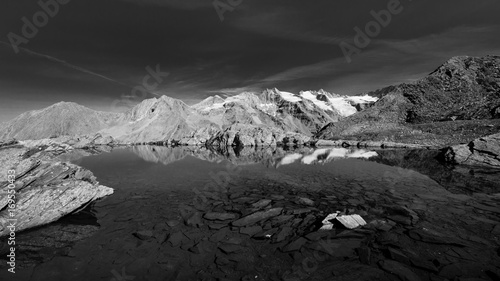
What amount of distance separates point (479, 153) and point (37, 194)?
220ft

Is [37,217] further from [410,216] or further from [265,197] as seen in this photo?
[410,216]

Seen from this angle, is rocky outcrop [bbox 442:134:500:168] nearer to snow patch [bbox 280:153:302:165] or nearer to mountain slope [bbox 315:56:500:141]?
snow patch [bbox 280:153:302:165]

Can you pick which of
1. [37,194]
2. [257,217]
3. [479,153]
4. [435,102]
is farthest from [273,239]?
[435,102]

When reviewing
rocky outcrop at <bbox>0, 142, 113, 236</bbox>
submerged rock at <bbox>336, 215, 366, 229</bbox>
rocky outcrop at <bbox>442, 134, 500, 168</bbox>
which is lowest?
rocky outcrop at <bbox>442, 134, 500, 168</bbox>

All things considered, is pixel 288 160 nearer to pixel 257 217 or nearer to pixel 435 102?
pixel 257 217

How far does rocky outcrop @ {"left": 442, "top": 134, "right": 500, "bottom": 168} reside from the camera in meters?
41.1

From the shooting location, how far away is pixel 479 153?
43469 mm

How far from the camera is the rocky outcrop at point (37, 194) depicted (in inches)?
627

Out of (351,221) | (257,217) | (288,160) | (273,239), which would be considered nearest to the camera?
(273,239)

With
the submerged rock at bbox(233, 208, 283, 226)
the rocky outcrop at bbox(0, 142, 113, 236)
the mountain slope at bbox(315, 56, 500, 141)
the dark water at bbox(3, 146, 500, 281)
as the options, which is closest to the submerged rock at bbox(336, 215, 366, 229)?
the dark water at bbox(3, 146, 500, 281)

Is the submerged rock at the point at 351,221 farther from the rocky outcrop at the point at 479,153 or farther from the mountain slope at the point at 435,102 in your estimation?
the mountain slope at the point at 435,102

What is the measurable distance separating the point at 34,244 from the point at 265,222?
14752 mm

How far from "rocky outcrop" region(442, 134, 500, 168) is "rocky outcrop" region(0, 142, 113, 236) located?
61.4m

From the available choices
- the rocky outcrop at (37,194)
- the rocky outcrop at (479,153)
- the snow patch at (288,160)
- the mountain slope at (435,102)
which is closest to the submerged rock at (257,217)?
the rocky outcrop at (37,194)
